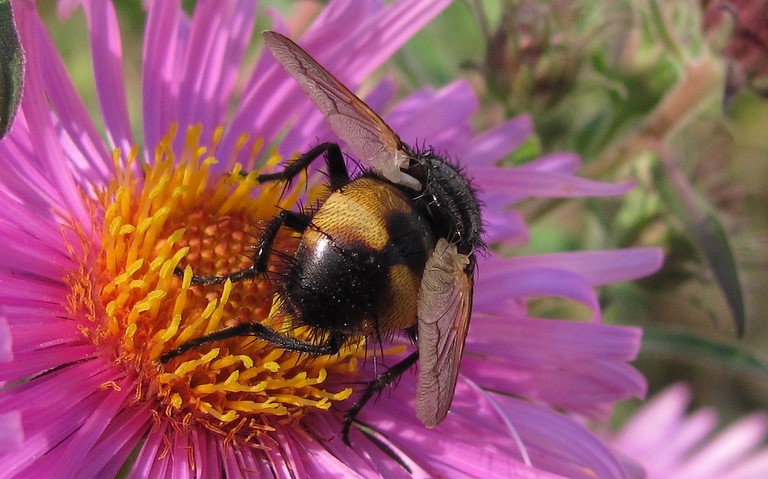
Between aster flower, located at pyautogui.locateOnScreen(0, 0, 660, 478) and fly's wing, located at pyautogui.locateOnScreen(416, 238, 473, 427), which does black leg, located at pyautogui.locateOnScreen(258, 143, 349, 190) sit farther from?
fly's wing, located at pyautogui.locateOnScreen(416, 238, 473, 427)

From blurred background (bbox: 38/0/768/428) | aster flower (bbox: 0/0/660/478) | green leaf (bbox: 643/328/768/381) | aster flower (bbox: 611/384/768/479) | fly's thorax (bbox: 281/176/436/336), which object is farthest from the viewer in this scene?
aster flower (bbox: 611/384/768/479)

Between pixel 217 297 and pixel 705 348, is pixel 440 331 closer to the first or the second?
pixel 217 297

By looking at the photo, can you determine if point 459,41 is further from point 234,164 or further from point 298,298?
point 298,298

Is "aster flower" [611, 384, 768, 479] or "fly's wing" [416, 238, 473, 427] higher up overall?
"fly's wing" [416, 238, 473, 427]

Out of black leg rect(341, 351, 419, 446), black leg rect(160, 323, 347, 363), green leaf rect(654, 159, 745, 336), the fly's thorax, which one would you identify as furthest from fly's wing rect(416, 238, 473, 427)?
green leaf rect(654, 159, 745, 336)

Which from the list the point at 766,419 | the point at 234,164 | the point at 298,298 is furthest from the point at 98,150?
the point at 766,419

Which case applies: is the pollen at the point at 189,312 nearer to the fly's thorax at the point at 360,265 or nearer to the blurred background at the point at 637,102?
the fly's thorax at the point at 360,265
